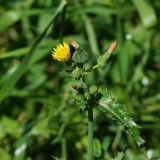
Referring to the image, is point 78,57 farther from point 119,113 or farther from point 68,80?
point 68,80

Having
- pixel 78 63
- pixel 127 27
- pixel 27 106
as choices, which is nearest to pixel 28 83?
pixel 27 106

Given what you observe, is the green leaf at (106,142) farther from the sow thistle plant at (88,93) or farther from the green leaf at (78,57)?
the green leaf at (78,57)

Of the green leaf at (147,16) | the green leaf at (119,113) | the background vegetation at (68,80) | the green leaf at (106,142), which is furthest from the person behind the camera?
the green leaf at (147,16)

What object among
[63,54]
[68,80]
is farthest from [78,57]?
[68,80]

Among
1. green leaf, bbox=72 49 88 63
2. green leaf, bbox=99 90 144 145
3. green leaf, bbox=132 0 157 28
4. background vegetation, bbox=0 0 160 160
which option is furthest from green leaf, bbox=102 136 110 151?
green leaf, bbox=132 0 157 28

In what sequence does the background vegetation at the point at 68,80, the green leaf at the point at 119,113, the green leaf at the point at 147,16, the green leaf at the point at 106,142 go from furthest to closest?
1. the green leaf at the point at 147,16
2. the background vegetation at the point at 68,80
3. the green leaf at the point at 106,142
4. the green leaf at the point at 119,113

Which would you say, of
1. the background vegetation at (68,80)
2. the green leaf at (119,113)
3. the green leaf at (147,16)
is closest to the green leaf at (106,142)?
the background vegetation at (68,80)

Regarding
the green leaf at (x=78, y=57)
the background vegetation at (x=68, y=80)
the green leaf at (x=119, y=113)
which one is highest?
the background vegetation at (x=68, y=80)
